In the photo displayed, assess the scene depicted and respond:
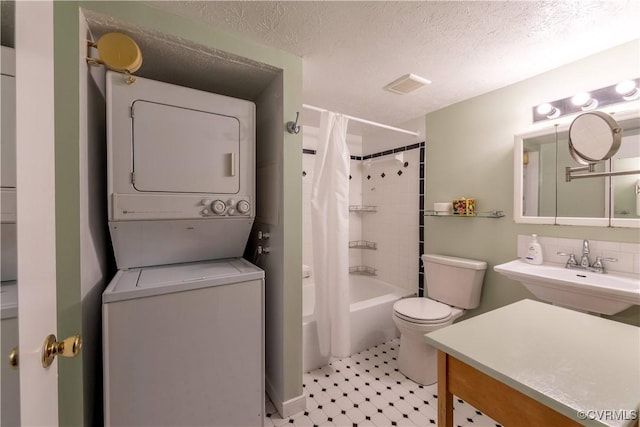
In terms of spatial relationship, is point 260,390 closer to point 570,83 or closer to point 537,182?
point 537,182

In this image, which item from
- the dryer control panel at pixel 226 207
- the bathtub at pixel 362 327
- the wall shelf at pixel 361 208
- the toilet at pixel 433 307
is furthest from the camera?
the wall shelf at pixel 361 208

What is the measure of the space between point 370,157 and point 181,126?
2.42 meters

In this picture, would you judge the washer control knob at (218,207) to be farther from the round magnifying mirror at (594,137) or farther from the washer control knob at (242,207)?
the round magnifying mirror at (594,137)

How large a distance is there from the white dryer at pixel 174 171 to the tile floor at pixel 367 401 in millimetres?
1202

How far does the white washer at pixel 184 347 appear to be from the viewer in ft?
3.71

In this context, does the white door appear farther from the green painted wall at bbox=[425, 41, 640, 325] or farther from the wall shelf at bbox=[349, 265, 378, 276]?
the wall shelf at bbox=[349, 265, 378, 276]

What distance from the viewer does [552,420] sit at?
682 mm

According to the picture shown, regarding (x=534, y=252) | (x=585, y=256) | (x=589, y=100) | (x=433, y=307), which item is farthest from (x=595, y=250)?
(x=433, y=307)

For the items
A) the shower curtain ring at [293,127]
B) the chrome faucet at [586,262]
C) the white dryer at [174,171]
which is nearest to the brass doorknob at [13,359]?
the white dryer at [174,171]

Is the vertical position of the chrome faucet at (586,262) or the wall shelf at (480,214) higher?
the wall shelf at (480,214)

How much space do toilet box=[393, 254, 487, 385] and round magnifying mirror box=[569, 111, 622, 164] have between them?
105 centimetres

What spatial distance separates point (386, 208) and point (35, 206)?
2906 mm

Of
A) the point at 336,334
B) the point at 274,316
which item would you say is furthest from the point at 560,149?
the point at 274,316

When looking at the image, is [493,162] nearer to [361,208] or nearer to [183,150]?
[361,208]
